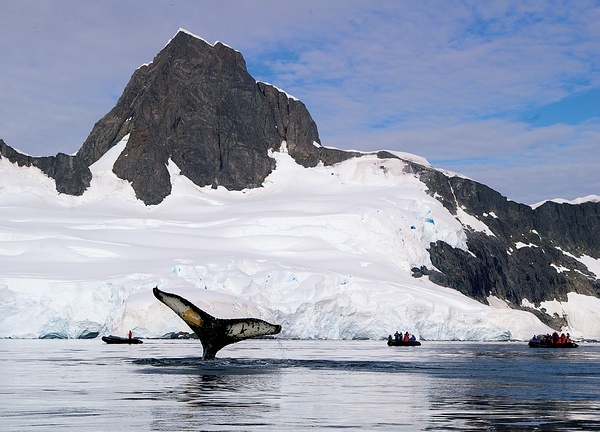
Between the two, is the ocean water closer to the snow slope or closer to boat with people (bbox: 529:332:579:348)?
the snow slope

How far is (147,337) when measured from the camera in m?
125

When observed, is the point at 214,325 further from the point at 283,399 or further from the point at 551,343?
the point at 551,343

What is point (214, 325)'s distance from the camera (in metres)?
50.3

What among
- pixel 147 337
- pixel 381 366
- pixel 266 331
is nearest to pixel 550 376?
pixel 381 366

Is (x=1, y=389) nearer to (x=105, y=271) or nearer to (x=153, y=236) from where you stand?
(x=105, y=271)

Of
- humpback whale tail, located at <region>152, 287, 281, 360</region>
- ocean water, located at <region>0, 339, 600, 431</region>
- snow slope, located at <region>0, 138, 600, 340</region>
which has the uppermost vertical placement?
snow slope, located at <region>0, 138, 600, 340</region>

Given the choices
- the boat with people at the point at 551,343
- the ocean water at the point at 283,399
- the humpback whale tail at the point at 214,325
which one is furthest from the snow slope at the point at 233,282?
the ocean water at the point at 283,399

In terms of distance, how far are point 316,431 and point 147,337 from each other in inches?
4222

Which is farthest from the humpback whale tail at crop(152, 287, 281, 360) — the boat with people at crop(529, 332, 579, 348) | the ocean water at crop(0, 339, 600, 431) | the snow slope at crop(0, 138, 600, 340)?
the boat with people at crop(529, 332, 579, 348)

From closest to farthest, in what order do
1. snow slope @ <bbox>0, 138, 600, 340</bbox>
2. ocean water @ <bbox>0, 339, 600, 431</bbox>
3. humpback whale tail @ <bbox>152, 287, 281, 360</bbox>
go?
ocean water @ <bbox>0, 339, 600, 431</bbox> → humpback whale tail @ <bbox>152, 287, 281, 360</bbox> → snow slope @ <bbox>0, 138, 600, 340</bbox>

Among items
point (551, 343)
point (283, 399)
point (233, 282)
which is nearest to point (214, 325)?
point (283, 399)

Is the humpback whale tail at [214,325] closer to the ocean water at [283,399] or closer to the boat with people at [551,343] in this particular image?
the ocean water at [283,399]

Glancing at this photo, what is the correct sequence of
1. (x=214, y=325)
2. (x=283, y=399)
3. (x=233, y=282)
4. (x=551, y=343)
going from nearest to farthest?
1. (x=283, y=399)
2. (x=214, y=325)
3. (x=551, y=343)
4. (x=233, y=282)

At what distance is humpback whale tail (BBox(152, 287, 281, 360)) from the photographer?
157 feet
